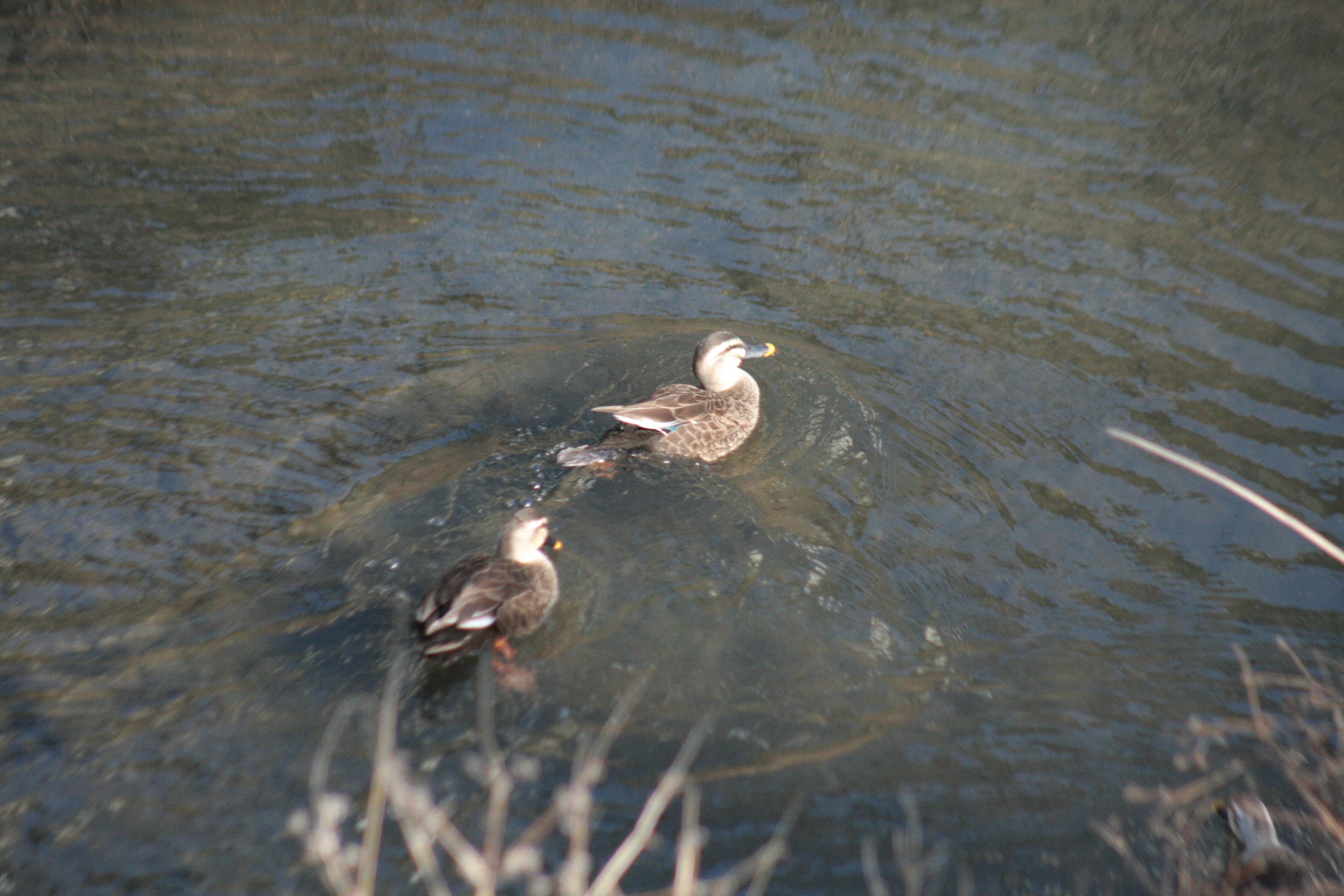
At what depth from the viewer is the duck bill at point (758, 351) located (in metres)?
7.71

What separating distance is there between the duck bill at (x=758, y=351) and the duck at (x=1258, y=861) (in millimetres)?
4587

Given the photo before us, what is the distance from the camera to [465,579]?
5340 mm

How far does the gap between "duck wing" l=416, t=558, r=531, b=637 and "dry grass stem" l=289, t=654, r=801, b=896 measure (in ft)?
0.95

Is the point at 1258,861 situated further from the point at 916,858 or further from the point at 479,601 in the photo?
the point at 479,601

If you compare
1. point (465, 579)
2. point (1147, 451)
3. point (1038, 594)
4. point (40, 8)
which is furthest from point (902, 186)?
point (40, 8)

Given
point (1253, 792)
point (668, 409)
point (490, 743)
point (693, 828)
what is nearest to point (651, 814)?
point (490, 743)

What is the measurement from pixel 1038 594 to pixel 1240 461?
96.0 inches

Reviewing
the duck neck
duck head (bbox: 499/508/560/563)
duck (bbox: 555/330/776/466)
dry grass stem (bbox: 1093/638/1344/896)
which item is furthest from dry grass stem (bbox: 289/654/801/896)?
the duck neck

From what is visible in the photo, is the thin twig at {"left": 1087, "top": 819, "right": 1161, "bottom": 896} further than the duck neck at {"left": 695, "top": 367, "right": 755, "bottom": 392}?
No

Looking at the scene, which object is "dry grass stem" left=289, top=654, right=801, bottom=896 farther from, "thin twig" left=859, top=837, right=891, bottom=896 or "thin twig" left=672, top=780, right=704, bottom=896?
"thin twig" left=859, top=837, right=891, bottom=896

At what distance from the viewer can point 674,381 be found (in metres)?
8.16

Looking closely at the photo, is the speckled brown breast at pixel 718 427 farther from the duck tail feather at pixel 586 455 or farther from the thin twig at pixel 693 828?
the thin twig at pixel 693 828

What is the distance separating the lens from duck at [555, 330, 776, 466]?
7004mm

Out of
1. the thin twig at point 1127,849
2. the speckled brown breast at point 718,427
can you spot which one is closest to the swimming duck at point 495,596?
the speckled brown breast at point 718,427
